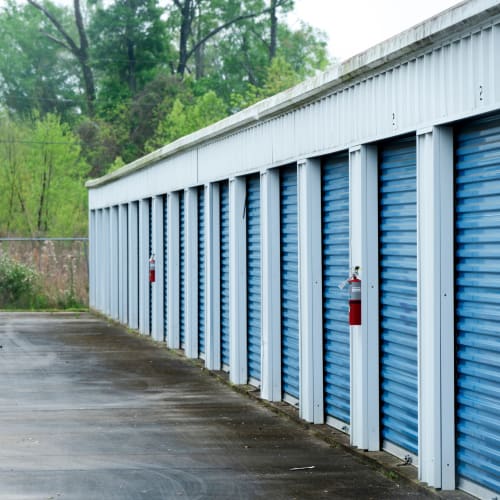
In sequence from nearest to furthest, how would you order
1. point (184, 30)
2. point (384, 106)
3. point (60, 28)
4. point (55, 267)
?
1. point (384, 106)
2. point (55, 267)
3. point (184, 30)
4. point (60, 28)

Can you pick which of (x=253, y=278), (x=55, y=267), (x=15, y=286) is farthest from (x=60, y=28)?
(x=253, y=278)

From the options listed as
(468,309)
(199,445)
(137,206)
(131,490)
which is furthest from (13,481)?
(137,206)

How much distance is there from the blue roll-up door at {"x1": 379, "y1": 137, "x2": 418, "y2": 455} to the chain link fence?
82.3ft

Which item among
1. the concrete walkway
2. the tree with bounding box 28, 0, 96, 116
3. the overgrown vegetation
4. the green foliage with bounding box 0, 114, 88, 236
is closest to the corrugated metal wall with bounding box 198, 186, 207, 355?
the concrete walkway

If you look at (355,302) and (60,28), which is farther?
(60,28)

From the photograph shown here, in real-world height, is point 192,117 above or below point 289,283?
above

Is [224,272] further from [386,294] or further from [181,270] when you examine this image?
[386,294]

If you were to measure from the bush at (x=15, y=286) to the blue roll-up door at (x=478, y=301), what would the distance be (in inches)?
1057

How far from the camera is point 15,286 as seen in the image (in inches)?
1389

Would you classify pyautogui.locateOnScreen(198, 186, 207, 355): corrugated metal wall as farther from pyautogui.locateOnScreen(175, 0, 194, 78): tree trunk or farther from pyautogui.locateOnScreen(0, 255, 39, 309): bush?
pyautogui.locateOnScreen(175, 0, 194, 78): tree trunk

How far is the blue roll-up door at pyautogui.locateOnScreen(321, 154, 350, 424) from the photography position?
40.2 ft

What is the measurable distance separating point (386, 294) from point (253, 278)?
17.3 ft

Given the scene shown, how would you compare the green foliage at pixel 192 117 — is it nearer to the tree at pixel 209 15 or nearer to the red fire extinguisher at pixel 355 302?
the tree at pixel 209 15

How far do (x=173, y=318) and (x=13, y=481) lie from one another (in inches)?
486
